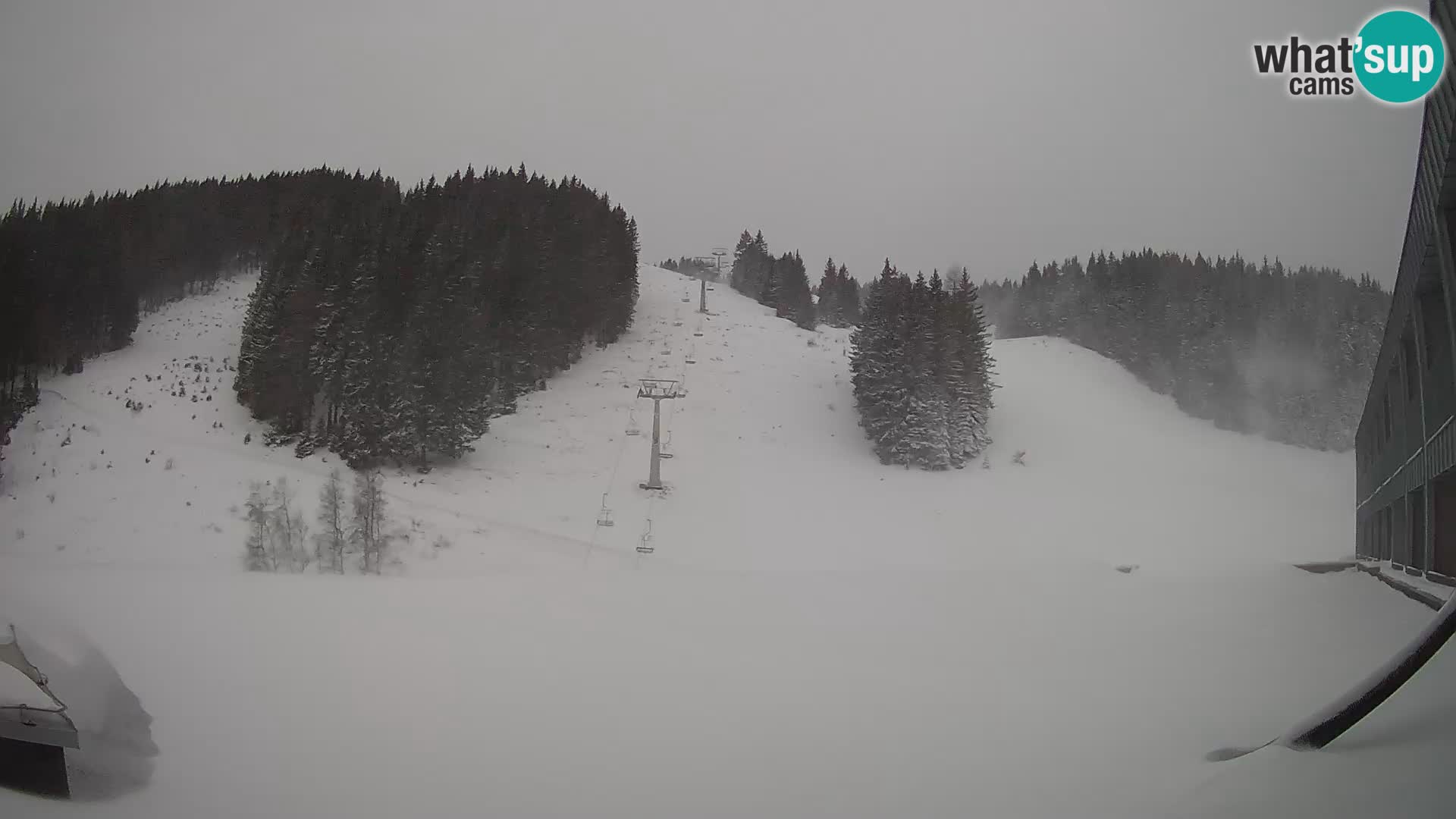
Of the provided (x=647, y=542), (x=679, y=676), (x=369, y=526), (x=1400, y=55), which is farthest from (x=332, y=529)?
(x=1400, y=55)

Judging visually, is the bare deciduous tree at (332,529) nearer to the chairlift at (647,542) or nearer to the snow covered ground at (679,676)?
the snow covered ground at (679,676)

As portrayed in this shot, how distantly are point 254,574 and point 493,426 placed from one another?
29.1m

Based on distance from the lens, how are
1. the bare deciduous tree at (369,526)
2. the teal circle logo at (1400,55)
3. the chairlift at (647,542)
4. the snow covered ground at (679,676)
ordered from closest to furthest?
1. the snow covered ground at (679,676)
2. the teal circle logo at (1400,55)
3. the bare deciduous tree at (369,526)
4. the chairlift at (647,542)

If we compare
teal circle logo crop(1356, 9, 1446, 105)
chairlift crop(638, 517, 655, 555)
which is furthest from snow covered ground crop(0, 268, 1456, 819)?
chairlift crop(638, 517, 655, 555)

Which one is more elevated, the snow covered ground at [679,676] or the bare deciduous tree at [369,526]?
the snow covered ground at [679,676]

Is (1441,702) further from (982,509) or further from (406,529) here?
(982,509)

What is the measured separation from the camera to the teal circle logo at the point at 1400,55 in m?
5.18

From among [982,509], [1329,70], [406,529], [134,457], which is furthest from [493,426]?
[1329,70]

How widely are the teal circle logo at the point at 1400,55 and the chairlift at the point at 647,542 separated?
69.7 ft

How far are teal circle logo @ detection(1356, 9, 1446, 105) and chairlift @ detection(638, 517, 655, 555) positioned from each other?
2126 cm

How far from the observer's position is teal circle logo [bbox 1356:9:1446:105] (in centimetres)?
518

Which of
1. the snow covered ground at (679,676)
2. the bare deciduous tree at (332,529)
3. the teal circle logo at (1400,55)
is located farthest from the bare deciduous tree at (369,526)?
the teal circle logo at (1400,55)

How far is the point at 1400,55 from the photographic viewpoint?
5359mm

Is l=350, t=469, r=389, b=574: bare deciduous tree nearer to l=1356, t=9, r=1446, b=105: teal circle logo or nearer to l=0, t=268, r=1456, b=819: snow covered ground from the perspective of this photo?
l=0, t=268, r=1456, b=819: snow covered ground
